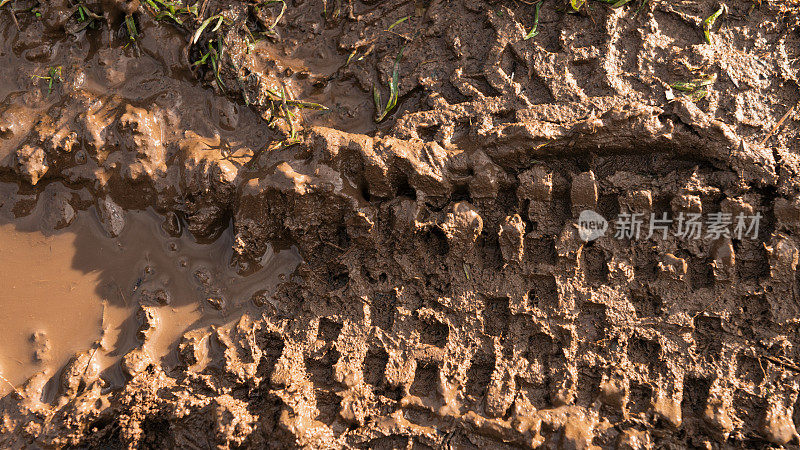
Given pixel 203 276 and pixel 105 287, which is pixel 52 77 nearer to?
pixel 105 287

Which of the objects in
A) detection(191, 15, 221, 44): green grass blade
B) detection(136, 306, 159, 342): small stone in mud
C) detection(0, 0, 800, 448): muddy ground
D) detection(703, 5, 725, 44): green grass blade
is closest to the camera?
detection(0, 0, 800, 448): muddy ground

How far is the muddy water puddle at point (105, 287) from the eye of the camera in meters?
2.65

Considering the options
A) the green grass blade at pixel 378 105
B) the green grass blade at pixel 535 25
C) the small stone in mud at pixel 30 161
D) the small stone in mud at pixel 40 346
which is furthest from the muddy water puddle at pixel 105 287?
the green grass blade at pixel 535 25

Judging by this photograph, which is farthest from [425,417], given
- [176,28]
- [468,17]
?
[176,28]

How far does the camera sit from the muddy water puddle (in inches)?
104

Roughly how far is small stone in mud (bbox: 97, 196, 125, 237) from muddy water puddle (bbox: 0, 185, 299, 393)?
32 mm

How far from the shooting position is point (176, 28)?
2.85m

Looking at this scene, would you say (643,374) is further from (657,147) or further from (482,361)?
(657,147)

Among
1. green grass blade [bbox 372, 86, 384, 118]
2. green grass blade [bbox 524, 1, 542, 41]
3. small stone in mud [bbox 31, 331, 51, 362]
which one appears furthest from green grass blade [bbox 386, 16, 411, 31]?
small stone in mud [bbox 31, 331, 51, 362]

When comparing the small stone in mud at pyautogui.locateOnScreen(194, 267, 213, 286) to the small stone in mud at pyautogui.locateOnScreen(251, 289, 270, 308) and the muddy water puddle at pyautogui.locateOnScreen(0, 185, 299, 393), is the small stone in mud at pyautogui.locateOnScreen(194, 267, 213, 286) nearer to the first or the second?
the muddy water puddle at pyautogui.locateOnScreen(0, 185, 299, 393)

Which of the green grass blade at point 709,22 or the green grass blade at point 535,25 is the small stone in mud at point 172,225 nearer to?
the green grass blade at point 535,25

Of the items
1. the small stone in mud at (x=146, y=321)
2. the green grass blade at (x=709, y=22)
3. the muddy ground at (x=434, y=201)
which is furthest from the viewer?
the small stone in mud at (x=146, y=321)

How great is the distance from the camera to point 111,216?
274 centimetres

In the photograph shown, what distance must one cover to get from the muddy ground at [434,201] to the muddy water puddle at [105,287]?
7cm
